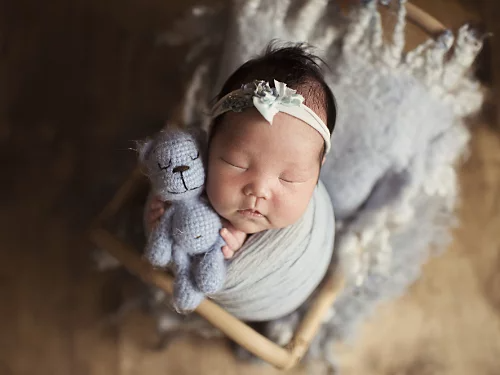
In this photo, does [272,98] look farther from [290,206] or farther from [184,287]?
[184,287]

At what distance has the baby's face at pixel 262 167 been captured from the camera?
2.07ft

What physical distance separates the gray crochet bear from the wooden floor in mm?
386

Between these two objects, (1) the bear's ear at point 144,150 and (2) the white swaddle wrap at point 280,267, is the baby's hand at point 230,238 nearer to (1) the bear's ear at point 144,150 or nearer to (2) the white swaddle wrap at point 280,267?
(2) the white swaddle wrap at point 280,267

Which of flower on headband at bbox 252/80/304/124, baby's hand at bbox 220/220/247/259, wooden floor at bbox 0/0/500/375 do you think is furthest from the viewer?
Result: wooden floor at bbox 0/0/500/375

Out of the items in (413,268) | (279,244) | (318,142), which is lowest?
(413,268)

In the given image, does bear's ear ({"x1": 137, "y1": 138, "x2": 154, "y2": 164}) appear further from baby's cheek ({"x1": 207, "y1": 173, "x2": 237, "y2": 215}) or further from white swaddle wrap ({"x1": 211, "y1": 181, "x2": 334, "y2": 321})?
white swaddle wrap ({"x1": 211, "y1": 181, "x2": 334, "y2": 321})

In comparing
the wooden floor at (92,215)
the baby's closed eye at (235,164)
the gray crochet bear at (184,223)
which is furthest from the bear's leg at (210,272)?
the wooden floor at (92,215)

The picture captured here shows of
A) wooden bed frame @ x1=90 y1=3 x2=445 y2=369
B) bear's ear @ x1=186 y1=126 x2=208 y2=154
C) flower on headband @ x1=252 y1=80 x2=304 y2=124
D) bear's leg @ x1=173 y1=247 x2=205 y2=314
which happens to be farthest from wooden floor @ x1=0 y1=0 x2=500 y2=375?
flower on headband @ x1=252 y1=80 x2=304 y2=124

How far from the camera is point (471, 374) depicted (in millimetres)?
1018

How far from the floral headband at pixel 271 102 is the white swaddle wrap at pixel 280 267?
0.54 feet

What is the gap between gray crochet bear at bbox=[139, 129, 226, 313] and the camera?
25.4 inches

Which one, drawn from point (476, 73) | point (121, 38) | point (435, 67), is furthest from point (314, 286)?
point (121, 38)

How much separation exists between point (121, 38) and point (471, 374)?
1054 millimetres

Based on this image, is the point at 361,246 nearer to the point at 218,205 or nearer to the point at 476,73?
the point at 218,205
